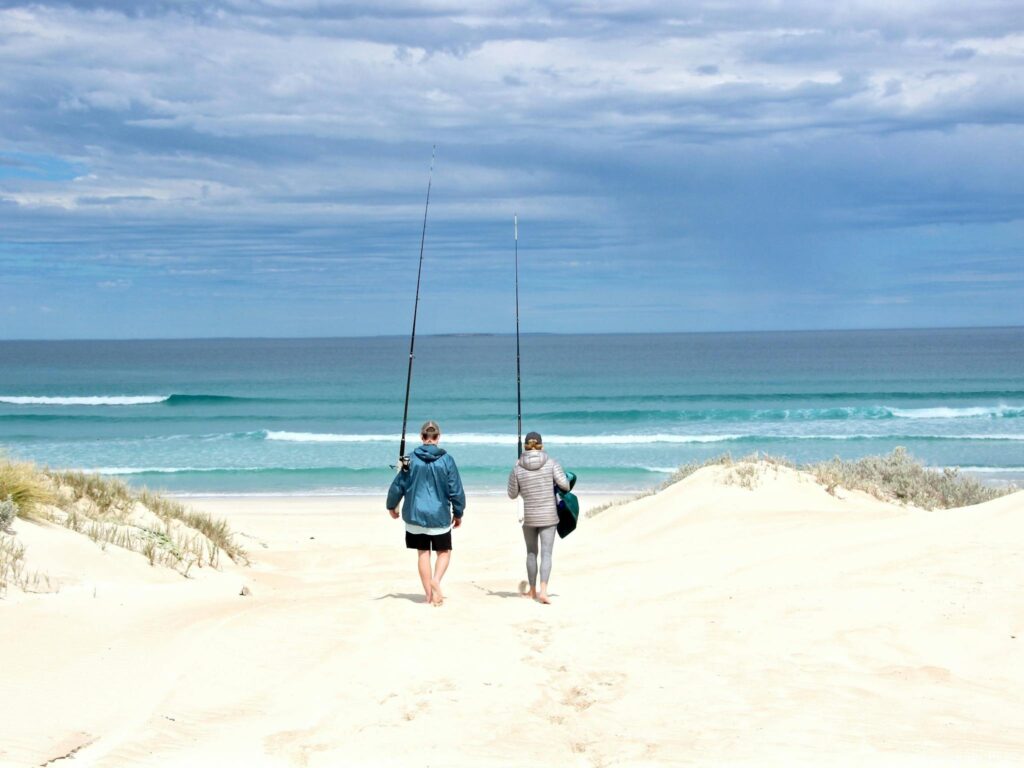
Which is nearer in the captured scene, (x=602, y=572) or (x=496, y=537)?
(x=602, y=572)

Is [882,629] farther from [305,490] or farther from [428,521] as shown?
[305,490]

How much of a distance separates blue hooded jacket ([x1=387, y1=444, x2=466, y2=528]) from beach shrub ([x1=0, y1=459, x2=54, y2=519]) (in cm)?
357

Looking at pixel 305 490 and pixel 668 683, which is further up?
pixel 668 683

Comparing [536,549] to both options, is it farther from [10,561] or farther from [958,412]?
[958,412]

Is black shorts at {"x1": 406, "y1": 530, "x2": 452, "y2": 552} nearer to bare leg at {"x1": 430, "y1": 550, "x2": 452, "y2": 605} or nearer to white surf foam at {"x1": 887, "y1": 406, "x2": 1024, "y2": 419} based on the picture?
bare leg at {"x1": 430, "y1": 550, "x2": 452, "y2": 605}

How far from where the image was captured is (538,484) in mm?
9070

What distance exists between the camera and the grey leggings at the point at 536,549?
908cm

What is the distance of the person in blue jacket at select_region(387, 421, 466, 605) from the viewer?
8359 millimetres

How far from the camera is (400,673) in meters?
6.23

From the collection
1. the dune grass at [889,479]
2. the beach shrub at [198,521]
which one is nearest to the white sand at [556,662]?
the beach shrub at [198,521]

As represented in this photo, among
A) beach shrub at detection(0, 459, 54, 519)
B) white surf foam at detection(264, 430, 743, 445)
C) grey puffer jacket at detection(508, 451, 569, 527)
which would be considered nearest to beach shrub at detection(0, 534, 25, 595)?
beach shrub at detection(0, 459, 54, 519)

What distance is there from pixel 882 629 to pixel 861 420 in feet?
111

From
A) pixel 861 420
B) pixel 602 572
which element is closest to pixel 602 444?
pixel 861 420

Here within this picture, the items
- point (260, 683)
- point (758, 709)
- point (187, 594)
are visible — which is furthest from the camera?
point (187, 594)
